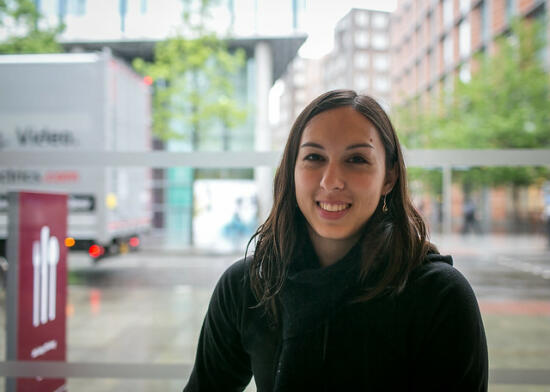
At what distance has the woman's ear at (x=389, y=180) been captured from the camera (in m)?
1.23

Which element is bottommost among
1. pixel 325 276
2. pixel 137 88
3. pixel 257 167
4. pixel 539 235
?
pixel 539 235

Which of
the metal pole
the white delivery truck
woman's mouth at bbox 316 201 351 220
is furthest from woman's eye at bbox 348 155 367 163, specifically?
the white delivery truck

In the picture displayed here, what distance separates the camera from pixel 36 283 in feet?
8.54

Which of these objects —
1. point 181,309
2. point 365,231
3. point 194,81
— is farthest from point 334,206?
point 181,309

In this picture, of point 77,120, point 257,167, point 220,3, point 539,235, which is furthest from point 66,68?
point 539,235

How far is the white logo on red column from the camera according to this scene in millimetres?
2600

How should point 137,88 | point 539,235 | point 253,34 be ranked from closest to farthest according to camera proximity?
1. point 253,34
2. point 137,88
3. point 539,235

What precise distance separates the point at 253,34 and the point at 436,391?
2241 mm

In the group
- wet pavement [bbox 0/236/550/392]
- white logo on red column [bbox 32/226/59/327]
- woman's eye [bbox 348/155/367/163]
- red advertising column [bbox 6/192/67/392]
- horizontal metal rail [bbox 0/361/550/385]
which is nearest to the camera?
woman's eye [bbox 348/155/367/163]

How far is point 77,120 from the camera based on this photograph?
326cm

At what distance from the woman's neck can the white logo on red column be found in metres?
1.92

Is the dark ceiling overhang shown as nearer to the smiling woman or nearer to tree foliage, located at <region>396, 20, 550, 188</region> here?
tree foliage, located at <region>396, 20, 550, 188</region>

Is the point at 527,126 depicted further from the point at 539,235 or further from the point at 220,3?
the point at 539,235

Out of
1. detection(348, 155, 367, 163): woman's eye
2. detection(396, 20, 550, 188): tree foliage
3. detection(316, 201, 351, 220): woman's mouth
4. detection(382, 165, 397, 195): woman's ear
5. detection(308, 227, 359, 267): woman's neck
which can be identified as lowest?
detection(308, 227, 359, 267): woman's neck
